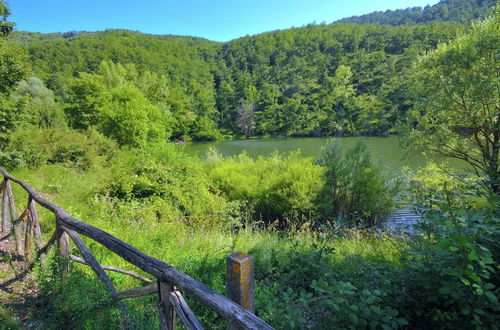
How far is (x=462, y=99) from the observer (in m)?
9.58

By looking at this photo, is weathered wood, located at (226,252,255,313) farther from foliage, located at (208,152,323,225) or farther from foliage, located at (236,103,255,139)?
foliage, located at (236,103,255,139)

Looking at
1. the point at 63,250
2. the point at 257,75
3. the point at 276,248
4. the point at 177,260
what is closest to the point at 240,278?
the point at 63,250

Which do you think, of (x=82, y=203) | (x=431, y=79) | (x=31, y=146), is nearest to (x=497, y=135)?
(x=431, y=79)

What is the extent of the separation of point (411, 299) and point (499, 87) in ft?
32.3

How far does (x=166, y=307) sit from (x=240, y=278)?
67cm

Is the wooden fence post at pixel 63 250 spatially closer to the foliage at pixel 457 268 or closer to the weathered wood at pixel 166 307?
the weathered wood at pixel 166 307

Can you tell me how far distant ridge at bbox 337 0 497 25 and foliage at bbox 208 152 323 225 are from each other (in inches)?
4494

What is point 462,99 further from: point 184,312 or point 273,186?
point 184,312

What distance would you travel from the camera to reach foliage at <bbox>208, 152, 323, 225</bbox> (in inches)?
373

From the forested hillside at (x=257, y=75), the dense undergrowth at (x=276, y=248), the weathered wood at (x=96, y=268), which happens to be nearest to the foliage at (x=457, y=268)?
the dense undergrowth at (x=276, y=248)

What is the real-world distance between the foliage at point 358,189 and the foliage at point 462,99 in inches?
95.4

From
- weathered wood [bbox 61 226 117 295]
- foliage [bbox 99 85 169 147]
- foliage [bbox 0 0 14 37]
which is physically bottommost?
weathered wood [bbox 61 226 117 295]

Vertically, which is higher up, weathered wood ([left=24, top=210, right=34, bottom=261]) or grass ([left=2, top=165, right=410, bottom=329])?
weathered wood ([left=24, top=210, right=34, bottom=261])

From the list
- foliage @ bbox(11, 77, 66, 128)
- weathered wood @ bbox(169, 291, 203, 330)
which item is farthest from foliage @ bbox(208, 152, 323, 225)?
weathered wood @ bbox(169, 291, 203, 330)
